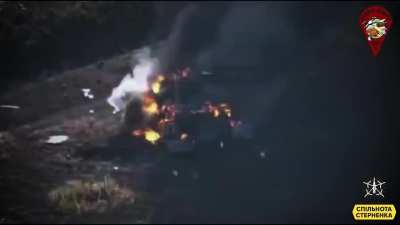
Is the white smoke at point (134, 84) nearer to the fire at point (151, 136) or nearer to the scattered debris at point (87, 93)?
the scattered debris at point (87, 93)

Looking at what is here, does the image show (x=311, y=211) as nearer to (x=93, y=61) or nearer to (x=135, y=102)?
(x=135, y=102)

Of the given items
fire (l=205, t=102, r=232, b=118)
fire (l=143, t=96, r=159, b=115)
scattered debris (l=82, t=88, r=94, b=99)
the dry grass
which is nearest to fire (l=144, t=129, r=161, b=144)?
fire (l=143, t=96, r=159, b=115)

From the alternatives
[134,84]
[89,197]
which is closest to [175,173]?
[89,197]

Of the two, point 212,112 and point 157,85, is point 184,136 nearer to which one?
point 212,112

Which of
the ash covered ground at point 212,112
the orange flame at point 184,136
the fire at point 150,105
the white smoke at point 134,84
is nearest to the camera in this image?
the ash covered ground at point 212,112

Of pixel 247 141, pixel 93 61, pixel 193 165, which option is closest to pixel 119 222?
pixel 193 165

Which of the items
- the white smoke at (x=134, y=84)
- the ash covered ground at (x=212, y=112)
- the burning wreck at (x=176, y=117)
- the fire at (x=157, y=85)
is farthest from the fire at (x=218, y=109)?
the white smoke at (x=134, y=84)
